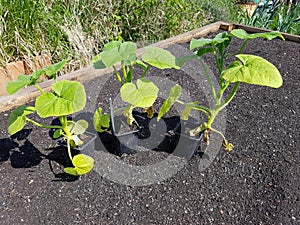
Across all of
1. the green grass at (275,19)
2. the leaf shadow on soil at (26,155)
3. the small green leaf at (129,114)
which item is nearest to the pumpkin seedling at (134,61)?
the small green leaf at (129,114)

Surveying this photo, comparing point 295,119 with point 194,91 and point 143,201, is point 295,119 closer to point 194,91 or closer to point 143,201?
point 194,91

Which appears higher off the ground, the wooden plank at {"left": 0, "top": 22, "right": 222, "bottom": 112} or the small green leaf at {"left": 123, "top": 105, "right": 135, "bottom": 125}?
the small green leaf at {"left": 123, "top": 105, "right": 135, "bottom": 125}

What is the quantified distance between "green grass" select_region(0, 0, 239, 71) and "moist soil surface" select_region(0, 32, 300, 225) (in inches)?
31.8

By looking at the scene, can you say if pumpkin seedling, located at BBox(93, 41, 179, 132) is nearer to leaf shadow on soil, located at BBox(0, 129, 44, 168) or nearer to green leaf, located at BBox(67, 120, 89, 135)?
green leaf, located at BBox(67, 120, 89, 135)

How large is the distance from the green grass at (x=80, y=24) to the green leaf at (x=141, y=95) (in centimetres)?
139

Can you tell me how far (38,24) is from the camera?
2469 millimetres

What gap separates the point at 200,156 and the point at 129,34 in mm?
1780

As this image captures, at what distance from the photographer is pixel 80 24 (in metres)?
2.73

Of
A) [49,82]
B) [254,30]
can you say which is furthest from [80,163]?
[254,30]

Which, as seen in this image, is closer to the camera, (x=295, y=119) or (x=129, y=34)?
(x=295, y=119)

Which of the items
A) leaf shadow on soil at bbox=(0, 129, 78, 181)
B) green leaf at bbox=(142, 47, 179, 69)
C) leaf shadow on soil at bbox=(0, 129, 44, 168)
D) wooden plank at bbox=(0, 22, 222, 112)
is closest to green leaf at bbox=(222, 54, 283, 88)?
green leaf at bbox=(142, 47, 179, 69)

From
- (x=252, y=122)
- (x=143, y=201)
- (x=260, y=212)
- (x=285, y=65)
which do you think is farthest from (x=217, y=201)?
(x=285, y=65)

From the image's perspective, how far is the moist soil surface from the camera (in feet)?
4.26

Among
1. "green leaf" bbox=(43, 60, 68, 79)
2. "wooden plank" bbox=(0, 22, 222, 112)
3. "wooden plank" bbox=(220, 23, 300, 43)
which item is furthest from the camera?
"wooden plank" bbox=(220, 23, 300, 43)
